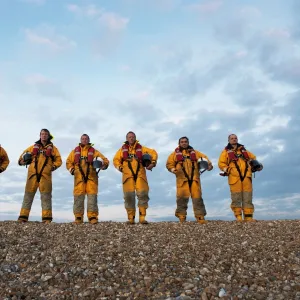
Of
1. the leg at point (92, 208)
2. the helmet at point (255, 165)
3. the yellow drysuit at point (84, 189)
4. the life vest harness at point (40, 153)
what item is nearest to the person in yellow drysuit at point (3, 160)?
the life vest harness at point (40, 153)

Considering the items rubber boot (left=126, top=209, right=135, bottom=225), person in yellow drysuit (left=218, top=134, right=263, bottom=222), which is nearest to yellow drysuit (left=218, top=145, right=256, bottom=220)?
person in yellow drysuit (left=218, top=134, right=263, bottom=222)

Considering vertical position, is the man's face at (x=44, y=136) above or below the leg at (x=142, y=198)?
above

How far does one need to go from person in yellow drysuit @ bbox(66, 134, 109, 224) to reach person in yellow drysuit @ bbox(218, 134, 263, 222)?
4391 millimetres

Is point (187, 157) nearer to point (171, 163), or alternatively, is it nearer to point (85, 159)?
point (171, 163)

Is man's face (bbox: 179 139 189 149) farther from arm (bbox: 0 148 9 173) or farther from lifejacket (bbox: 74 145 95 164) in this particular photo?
arm (bbox: 0 148 9 173)

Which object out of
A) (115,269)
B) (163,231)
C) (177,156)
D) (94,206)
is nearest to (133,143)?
(177,156)

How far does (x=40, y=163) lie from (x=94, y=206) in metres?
2.52

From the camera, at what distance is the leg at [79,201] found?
13.9 meters

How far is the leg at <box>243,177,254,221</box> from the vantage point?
48.4 feet

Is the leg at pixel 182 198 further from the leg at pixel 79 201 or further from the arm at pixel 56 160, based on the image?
the arm at pixel 56 160

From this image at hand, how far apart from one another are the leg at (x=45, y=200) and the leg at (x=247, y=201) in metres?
6.83

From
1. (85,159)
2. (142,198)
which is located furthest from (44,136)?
(142,198)

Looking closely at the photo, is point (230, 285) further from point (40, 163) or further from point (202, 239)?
point (40, 163)

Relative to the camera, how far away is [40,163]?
571 inches
